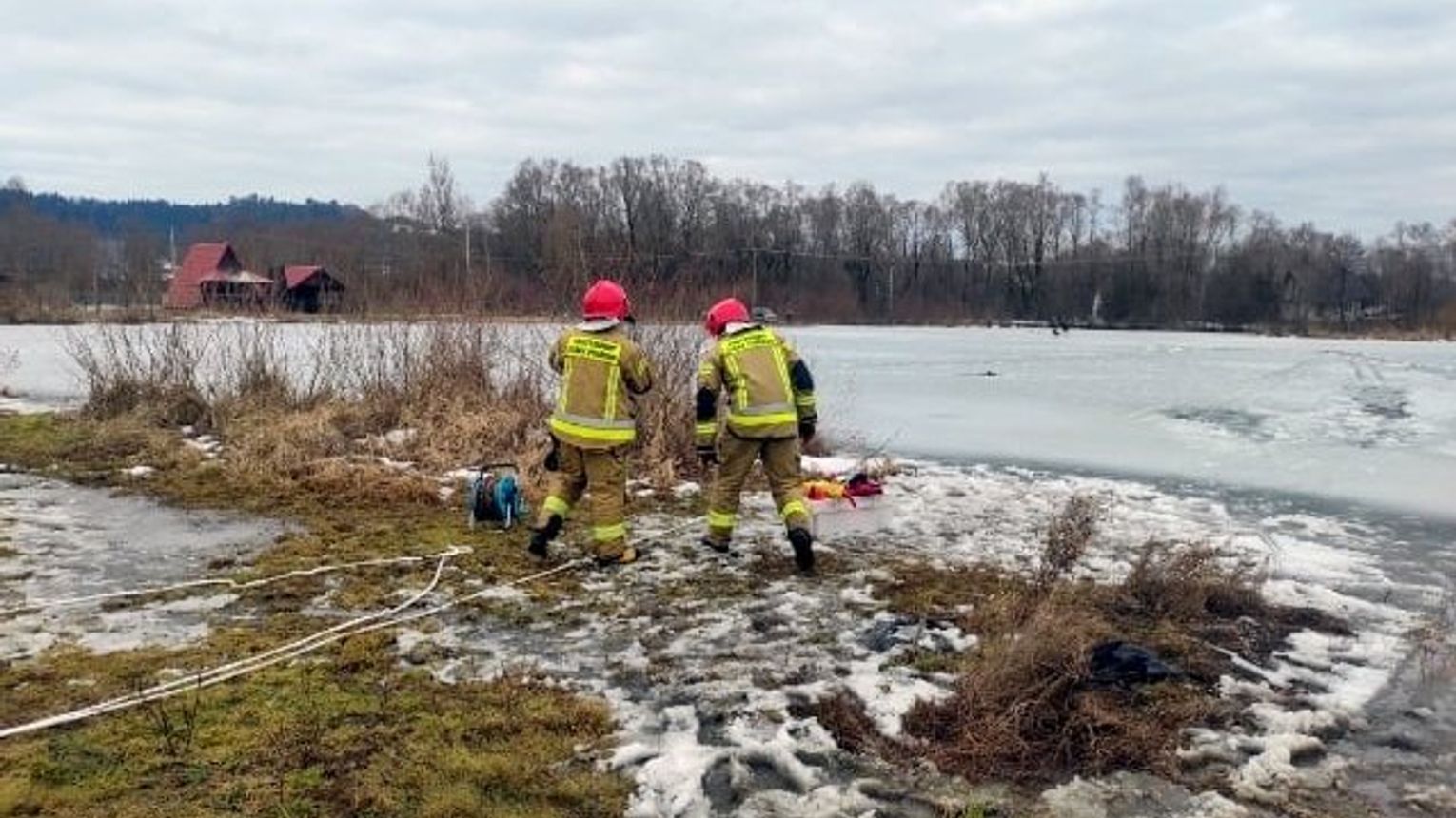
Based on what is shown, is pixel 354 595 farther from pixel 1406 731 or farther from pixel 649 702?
pixel 1406 731

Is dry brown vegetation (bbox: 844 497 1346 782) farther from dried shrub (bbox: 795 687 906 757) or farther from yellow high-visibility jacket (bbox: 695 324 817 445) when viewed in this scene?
yellow high-visibility jacket (bbox: 695 324 817 445)

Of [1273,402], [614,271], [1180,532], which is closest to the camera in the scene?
[1180,532]

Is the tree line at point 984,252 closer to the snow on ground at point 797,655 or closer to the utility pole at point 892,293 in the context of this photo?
the utility pole at point 892,293

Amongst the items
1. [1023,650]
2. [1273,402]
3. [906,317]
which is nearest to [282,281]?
→ [1023,650]

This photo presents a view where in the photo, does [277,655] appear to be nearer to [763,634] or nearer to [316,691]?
[316,691]

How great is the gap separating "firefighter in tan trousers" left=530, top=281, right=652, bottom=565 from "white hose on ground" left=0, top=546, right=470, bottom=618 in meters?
0.89

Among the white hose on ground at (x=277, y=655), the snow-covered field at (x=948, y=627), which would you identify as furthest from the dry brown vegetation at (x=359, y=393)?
the white hose on ground at (x=277, y=655)

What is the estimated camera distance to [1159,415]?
20188 millimetres

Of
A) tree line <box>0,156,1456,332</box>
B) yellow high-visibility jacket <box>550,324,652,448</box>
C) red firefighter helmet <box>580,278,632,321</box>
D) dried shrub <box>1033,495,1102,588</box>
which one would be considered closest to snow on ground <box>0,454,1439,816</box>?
dried shrub <box>1033,495,1102,588</box>

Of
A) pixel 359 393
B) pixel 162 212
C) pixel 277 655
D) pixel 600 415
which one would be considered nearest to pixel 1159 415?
pixel 359 393

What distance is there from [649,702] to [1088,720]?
1.91 m

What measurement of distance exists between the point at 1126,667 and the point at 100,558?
21.5 feet

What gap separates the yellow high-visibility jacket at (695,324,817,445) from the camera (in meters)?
7.66

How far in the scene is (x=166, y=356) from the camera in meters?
14.3
